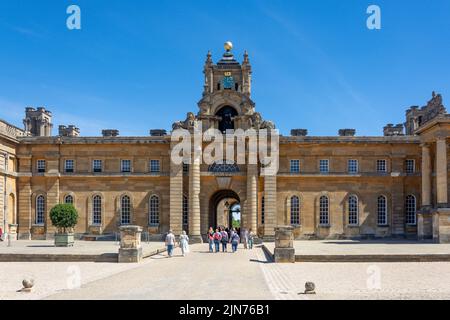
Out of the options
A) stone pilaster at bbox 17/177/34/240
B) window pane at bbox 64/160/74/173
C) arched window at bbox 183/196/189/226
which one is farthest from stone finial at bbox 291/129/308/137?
stone pilaster at bbox 17/177/34/240

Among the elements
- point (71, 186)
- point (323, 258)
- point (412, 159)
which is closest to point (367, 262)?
point (323, 258)

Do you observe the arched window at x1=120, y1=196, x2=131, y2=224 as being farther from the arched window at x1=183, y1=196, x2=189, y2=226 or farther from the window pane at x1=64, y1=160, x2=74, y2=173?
the window pane at x1=64, y1=160, x2=74, y2=173

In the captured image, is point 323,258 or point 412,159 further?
point 412,159

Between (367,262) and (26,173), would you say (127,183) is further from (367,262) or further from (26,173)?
(367,262)

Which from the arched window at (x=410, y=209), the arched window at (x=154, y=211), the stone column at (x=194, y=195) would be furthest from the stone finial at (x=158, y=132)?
the arched window at (x=410, y=209)

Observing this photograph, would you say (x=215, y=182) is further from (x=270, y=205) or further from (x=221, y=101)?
(x=221, y=101)

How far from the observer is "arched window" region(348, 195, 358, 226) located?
4859cm

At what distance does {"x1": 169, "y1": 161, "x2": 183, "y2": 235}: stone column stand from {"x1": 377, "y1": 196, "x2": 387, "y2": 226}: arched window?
17.3 meters

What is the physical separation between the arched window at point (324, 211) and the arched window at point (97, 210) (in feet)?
64.2

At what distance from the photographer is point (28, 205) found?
49469mm

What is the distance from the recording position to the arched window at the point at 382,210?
1916 inches

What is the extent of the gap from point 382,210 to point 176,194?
18.1m
